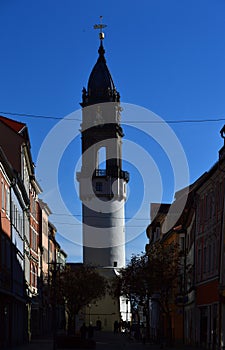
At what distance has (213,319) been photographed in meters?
47.1

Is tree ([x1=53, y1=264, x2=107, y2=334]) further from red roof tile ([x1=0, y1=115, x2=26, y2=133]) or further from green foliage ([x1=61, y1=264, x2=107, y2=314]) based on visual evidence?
red roof tile ([x1=0, y1=115, x2=26, y2=133])

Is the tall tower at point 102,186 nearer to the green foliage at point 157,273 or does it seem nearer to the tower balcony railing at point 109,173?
the tower balcony railing at point 109,173

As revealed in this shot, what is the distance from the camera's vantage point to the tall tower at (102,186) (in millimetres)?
114375

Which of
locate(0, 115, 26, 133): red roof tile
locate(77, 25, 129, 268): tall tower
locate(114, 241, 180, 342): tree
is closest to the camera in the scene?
locate(114, 241, 180, 342): tree

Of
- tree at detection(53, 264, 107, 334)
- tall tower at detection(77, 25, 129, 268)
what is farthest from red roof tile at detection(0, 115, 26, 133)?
tall tower at detection(77, 25, 129, 268)

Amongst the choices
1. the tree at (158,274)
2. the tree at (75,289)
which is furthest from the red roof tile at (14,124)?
the tree at (75,289)

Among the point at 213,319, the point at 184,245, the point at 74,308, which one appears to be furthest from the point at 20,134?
the point at 74,308

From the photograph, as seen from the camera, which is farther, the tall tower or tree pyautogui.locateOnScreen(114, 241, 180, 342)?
the tall tower

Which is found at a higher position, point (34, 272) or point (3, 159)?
point (3, 159)

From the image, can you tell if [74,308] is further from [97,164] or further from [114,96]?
[114,96]

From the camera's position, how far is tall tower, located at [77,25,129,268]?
114375 mm

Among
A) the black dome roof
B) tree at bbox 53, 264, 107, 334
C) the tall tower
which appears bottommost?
tree at bbox 53, 264, 107, 334

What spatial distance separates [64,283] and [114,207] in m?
34.3

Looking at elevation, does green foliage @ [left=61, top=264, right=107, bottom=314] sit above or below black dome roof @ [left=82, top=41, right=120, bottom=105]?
below
